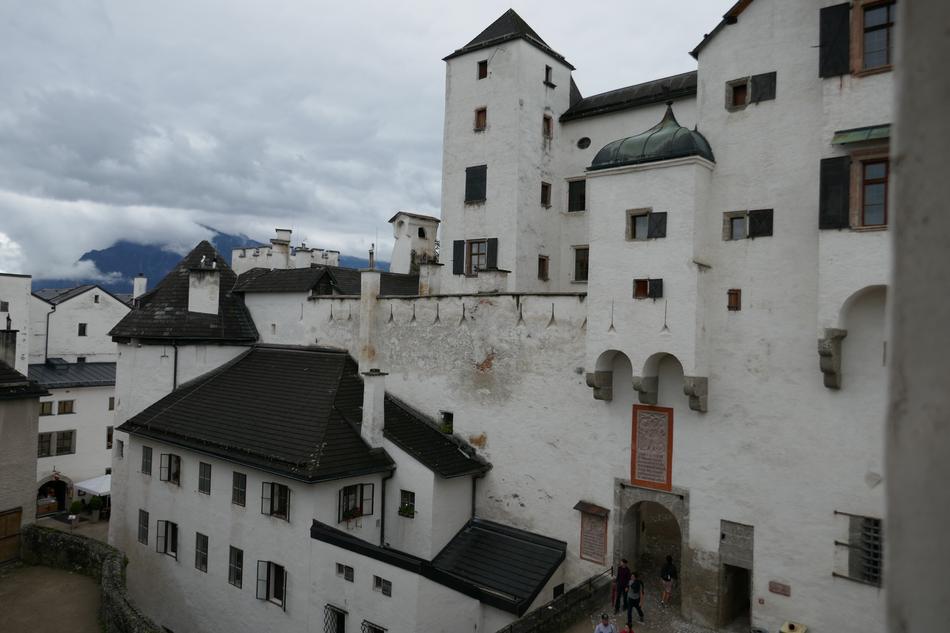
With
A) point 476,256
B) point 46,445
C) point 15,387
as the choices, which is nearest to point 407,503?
point 476,256

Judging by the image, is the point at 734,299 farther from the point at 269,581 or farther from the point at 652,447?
the point at 269,581

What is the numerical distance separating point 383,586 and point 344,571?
162 cm

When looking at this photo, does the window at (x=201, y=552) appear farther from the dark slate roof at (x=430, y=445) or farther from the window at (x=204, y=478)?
the dark slate roof at (x=430, y=445)

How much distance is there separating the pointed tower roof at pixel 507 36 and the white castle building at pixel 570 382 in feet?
0.51

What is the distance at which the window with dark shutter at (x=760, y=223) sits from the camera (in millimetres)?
17859

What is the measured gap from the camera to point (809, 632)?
54.0 feet

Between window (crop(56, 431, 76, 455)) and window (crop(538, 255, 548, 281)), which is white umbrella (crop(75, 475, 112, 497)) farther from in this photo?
window (crop(538, 255, 548, 281))

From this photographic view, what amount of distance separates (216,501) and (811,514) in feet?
61.2

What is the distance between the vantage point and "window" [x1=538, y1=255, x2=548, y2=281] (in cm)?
2828

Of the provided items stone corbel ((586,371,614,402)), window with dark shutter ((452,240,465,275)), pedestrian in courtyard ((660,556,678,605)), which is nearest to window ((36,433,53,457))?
window with dark shutter ((452,240,465,275))

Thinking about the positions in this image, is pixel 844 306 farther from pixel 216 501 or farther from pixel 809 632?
pixel 216 501

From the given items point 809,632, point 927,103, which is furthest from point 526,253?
point 927,103

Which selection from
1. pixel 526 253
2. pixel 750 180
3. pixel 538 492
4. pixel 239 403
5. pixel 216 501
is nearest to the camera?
pixel 750 180

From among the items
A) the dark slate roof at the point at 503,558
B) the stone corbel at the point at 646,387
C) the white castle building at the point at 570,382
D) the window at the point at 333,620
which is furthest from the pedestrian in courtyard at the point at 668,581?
the window at the point at 333,620
